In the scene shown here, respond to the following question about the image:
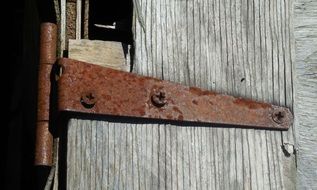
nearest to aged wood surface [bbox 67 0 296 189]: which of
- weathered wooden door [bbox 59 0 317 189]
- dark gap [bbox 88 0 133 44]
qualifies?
weathered wooden door [bbox 59 0 317 189]

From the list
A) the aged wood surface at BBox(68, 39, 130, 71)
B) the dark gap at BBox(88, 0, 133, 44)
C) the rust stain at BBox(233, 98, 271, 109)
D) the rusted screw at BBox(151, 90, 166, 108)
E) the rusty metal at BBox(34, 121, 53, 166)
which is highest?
the dark gap at BBox(88, 0, 133, 44)

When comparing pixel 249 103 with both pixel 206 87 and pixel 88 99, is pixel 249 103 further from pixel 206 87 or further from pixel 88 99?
pixel 88 99

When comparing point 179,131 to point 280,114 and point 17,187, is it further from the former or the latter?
point 17,187

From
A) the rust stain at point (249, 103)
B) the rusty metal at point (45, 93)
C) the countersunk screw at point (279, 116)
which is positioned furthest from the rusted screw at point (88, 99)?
the countersunk screw at point (279, 116)

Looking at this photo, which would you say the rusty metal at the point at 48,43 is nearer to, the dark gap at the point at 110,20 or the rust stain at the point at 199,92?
the dark gap at the point at 110,20

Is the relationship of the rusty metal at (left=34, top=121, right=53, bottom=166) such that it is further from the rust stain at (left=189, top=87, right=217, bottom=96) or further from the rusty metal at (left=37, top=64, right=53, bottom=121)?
the rust stain at (left=189, top=87, right=217, bottom=96)

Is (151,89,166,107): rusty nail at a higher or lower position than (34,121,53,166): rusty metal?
higher

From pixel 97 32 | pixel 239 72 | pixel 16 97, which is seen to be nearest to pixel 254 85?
pixel 239 72
